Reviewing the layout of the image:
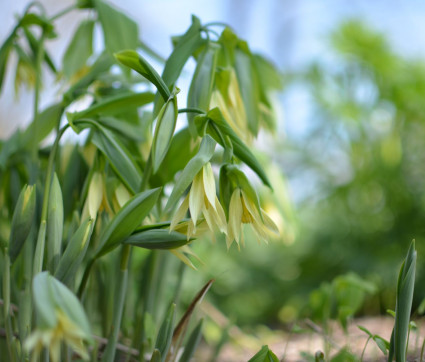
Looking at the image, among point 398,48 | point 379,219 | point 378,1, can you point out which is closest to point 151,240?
point 379,219

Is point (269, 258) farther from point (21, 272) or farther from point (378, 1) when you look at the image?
point (378, 1)

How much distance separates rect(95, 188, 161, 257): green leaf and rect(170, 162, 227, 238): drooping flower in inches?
1.0

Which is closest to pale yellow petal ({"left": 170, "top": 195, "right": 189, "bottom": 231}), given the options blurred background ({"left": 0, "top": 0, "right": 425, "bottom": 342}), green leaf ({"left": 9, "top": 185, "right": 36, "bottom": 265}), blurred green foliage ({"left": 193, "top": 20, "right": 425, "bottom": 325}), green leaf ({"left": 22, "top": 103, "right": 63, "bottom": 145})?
green leaf ({"left": 9, "top": 185, "right": 36, "bottom": 265})

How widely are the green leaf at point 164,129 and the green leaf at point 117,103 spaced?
0.10 m

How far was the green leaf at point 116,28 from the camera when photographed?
1.44 feet

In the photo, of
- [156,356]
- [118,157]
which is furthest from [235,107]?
[156,356]

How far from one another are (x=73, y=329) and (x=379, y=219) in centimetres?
125

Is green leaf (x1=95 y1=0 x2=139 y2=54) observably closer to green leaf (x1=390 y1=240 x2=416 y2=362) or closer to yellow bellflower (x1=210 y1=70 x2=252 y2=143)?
yellow bellflower (x1=210 y1=70 x2=252 y2=143)

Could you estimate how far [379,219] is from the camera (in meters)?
1.33

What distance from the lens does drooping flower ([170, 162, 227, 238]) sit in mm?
301

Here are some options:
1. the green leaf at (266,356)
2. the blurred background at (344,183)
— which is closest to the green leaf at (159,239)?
the green leaf at (266,356)

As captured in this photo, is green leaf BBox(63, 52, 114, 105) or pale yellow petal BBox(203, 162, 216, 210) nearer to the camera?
pale yellow petal BBox(203, 162, 216, 210)

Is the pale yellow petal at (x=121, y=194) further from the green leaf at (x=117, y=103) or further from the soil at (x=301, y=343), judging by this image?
the soil at (x=301, y=343)

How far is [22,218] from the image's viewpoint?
0.33 m
